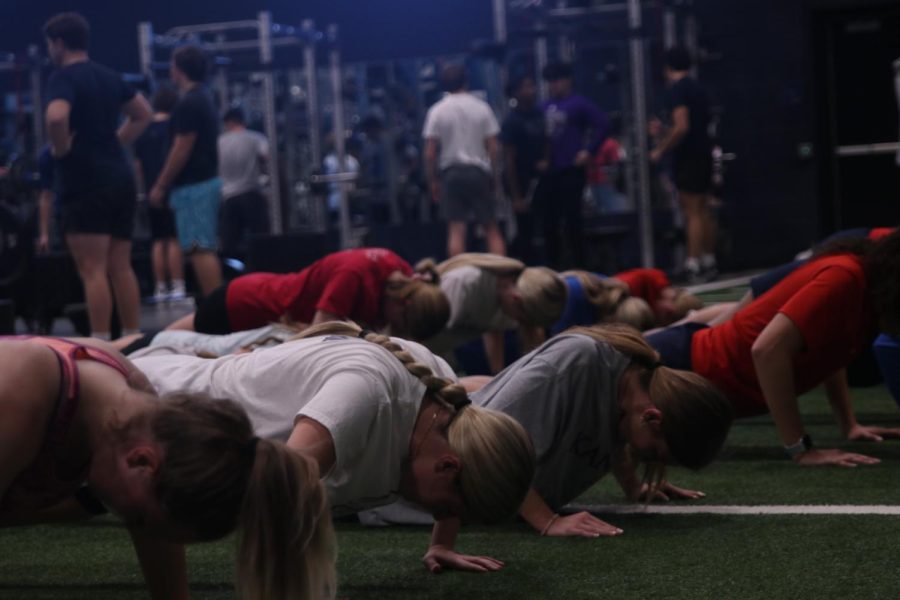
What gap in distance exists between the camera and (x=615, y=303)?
183 inches

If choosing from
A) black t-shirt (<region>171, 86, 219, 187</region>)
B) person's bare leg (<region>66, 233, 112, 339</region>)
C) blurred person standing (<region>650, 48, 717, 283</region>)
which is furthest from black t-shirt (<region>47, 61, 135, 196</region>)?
blurred person standing (<region>650, 48, 717, 283</region>)

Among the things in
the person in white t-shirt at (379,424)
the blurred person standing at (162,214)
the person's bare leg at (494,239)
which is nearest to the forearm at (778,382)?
the person in white t-shirt at (379,424)

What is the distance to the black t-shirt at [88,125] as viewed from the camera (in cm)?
554

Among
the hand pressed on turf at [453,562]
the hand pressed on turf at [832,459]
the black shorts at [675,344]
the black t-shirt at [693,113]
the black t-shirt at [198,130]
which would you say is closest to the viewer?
the hand pressed on turf at [453,562]

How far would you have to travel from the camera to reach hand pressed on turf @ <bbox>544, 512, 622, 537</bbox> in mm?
2922

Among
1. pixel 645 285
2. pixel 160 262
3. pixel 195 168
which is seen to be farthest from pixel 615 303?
pixel 160 262

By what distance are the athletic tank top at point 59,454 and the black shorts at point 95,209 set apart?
12.5ft

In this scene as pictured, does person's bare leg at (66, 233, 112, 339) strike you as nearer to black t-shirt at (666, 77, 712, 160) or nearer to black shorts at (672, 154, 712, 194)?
black t-shirt at (666, 77, 712, 160)

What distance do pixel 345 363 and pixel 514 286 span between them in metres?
2.45

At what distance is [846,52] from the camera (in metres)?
11.6

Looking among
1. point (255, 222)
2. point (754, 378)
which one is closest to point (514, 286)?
point (754, 378)

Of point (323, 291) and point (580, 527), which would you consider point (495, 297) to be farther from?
point (580, 527)

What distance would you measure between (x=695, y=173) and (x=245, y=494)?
8022mm

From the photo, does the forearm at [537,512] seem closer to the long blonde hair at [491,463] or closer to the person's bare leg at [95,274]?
the long blonde hair at [491,463]
